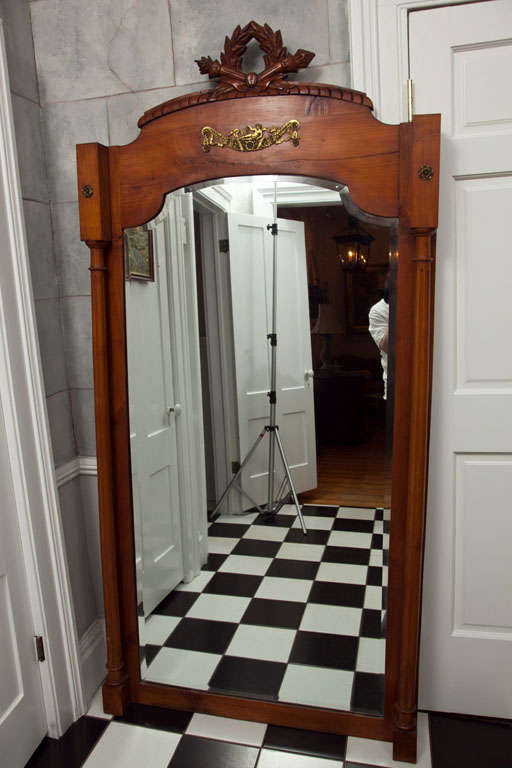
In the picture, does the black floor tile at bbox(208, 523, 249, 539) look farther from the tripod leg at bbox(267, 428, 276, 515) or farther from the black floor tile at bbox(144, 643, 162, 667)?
the black floor tile at bbox(144, 643, 162, 667)

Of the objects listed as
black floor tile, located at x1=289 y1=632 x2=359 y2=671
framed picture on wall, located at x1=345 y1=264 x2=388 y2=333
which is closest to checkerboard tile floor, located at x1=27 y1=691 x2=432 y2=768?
black floor tile, located at x1=289 y1=632 x2=359 y2=671

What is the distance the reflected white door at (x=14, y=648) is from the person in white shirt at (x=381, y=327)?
1108 mm

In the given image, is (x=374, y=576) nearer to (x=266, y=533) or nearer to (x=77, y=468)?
(x=266, y=533)

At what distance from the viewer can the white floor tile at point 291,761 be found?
64.9 inches

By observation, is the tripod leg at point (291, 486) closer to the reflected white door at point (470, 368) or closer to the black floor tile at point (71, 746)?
the reflected white door at point (470, 368)

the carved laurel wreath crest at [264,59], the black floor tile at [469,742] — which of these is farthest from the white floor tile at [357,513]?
the carved laurel wreath crest at [264,59]

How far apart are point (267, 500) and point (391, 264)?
90 cm

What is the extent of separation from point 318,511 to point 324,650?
437 millimetres

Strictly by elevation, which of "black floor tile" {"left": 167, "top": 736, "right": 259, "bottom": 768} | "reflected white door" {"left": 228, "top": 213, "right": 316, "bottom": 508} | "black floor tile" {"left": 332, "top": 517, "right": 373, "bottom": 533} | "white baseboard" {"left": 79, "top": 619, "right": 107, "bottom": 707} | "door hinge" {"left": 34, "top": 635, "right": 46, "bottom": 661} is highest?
"reflected white door" {"left": 228, "top": 213, "right": 316, "bottom": 508}

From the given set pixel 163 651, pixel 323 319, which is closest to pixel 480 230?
pixel 323 319

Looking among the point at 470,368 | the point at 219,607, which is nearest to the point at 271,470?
the point at 219,607

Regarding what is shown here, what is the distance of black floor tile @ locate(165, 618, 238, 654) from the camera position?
1918mm

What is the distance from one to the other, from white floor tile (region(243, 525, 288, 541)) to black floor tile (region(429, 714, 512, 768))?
75 centimetres

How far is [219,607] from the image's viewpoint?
1955mm
